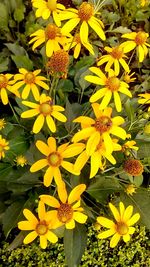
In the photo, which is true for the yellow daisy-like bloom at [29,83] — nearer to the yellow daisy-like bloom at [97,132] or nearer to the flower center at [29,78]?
the flower center at [29,78]

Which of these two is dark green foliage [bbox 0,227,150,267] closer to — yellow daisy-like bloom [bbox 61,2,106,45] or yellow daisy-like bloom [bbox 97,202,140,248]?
yellow daisy-like bloom [bbox 97,202,140,248]

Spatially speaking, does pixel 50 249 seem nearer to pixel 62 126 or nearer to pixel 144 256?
pixel 144 256

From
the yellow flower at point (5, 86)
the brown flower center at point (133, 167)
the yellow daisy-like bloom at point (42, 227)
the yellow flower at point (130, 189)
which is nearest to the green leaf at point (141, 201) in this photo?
the yellow flower at point (130, 189)

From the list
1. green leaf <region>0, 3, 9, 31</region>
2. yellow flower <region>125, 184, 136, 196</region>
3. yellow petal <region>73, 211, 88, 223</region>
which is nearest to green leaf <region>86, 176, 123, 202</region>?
yellow flower <region>125, 184, 136, 196</region>

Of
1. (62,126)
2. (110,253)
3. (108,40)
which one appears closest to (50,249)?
(110,253)

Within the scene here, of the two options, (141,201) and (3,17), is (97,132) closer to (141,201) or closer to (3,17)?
(141,201)

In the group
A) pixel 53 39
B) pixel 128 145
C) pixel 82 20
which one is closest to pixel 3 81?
pixel 53 39
